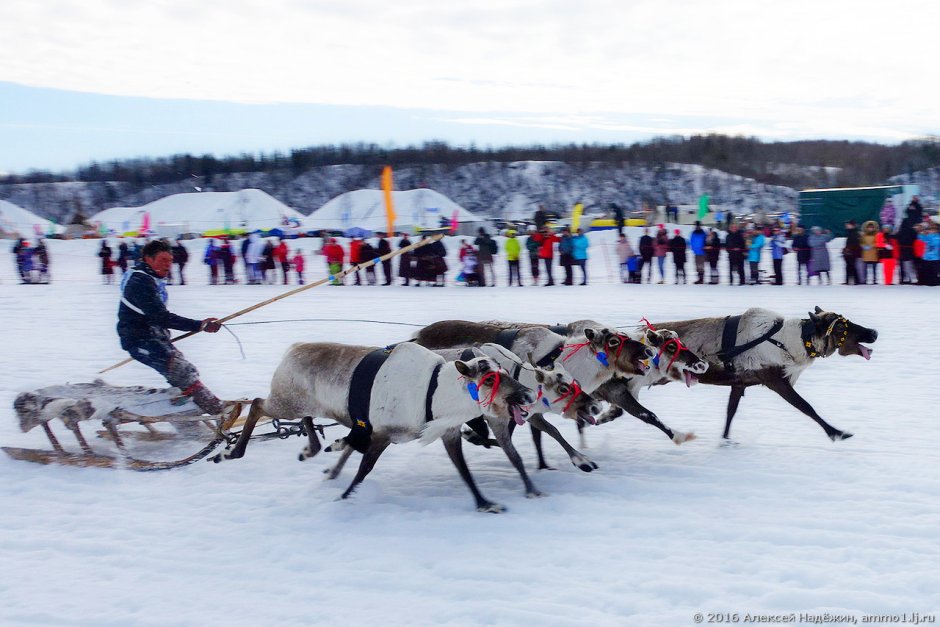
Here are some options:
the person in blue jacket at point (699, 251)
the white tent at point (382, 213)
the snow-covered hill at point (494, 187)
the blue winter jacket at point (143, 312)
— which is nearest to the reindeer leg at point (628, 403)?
the blue winter jacket at point (143, 312)

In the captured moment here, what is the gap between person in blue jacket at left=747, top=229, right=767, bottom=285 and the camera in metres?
18.5

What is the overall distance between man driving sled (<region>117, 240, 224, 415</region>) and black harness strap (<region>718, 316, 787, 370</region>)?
158 inches

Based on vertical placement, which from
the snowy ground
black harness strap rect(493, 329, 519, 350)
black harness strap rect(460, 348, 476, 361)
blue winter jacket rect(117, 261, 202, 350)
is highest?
blue winter jacket rect(117, 261, 202, 350)

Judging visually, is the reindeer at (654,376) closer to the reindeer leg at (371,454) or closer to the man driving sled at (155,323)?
the reindeer leg at (371,454)

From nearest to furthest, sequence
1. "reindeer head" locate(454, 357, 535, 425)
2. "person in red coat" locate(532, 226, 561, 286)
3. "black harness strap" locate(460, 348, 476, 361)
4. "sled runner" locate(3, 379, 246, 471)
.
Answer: "reindeer head" locate(454, 357, 535, 425) → "black harness strap" locate(460, 348, 476, 361) → "sled runner" locate(3, 379, 246, 471) → "person in red coat" locate(532, 226, 561, 286)

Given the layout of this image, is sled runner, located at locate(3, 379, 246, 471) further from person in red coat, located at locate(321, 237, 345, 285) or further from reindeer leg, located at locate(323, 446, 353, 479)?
person in red coat, located at locate(321, 237, 345, 285)

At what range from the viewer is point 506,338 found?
6.63 m

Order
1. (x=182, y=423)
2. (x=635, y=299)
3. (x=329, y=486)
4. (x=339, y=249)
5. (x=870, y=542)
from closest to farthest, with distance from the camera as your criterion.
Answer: (x=870, y=542), (x=329, y=486), (x=182, y=423), (x=635, y=299), (x=339, y=249)

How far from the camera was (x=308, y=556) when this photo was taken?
15.7ft

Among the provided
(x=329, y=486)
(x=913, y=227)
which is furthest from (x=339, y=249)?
(x=329, y=486)

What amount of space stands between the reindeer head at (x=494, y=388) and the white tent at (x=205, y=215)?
42.3 metres

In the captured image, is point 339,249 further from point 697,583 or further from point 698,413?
point 697,583

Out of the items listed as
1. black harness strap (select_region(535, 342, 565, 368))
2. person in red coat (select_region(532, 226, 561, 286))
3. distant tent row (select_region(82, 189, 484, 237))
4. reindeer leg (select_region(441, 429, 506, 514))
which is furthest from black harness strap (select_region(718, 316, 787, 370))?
distant tent row (select_region(82, 189, 484, 237))

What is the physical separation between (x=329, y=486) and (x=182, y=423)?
1.87 metres
